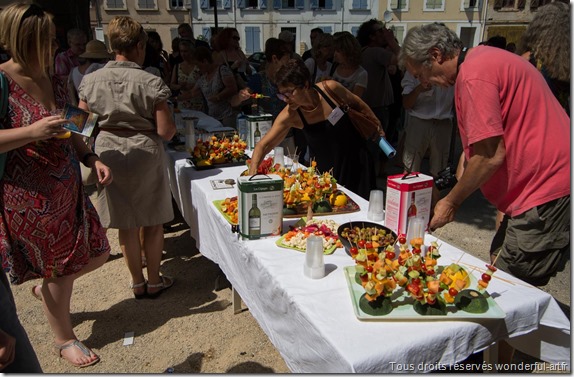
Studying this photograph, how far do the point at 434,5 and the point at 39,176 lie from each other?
30790mm

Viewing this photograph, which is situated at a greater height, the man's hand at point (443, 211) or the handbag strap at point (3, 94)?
the handbag strap at point (3, 94)

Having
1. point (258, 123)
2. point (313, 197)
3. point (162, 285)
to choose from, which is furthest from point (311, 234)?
point (258, 123)

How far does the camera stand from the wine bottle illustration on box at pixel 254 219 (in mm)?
1860

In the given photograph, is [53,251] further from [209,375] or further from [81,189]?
[209,375]

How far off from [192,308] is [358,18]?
2966 centimetres

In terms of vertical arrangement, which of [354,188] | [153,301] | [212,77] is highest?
[212,77]

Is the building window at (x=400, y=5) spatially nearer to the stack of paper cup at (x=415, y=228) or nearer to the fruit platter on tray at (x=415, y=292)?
the stack of paper cup at (x=415, y=228)

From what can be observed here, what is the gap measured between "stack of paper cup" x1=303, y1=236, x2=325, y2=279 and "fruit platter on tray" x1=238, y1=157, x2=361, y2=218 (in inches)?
23.4

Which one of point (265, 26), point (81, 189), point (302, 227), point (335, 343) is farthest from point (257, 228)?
point (265, 26)

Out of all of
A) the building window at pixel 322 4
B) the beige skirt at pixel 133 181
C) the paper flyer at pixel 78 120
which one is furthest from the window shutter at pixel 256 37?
the paper flyer at pixel 78 120

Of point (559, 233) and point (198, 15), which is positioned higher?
point (198, 15)

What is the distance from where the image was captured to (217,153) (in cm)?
319

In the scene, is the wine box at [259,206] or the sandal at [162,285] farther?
the sandal at [162,285]

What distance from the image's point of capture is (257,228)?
1.92 meters
